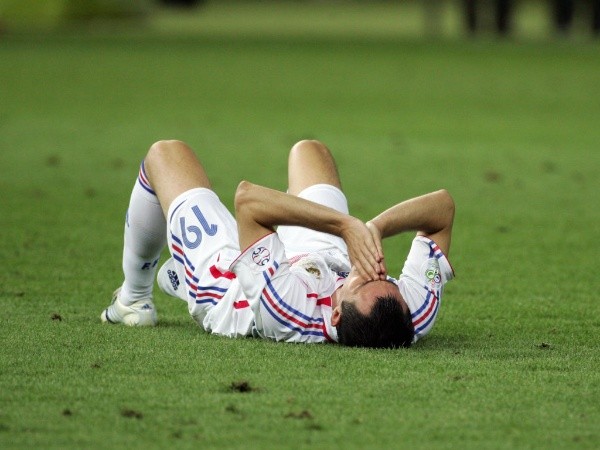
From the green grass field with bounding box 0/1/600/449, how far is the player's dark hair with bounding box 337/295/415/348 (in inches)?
3.6

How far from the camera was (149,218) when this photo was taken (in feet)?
21.0

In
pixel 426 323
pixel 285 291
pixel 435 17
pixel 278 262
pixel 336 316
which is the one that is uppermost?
pixel 278 262

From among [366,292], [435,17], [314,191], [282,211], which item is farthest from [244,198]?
[435,17]

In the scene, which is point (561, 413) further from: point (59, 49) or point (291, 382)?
point (59, 49)

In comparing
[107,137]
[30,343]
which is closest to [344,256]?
[30,343]

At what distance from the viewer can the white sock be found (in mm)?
6398

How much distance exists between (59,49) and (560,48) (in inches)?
496

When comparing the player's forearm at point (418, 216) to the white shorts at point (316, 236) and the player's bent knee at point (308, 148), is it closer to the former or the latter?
the white shorts at point (316, 236)

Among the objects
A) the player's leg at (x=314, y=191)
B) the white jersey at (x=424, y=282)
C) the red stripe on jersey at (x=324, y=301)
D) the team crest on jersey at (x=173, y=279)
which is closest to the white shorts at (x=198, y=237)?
the team crest on jersey at (x=173, y=279)

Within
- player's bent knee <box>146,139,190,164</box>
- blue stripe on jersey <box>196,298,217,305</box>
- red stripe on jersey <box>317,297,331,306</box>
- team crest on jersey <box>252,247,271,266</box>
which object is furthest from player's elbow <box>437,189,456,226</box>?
player's bent knee <box>146,139,190,164</box>

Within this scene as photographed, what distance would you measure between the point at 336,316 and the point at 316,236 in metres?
0.79

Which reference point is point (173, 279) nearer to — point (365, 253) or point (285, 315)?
point (285, 315)

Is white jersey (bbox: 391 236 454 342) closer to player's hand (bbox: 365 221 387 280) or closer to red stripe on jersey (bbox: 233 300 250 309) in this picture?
player's hand (bbox: 365 221 387 280)

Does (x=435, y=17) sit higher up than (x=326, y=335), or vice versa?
(x=326, y=335)
